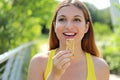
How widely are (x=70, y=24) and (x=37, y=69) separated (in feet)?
1.40

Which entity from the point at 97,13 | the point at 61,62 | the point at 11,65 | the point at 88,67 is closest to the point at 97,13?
the point at 97,13

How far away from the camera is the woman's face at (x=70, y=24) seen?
246cm

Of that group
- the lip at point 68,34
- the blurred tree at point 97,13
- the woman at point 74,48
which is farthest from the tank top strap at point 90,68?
the blurred tree at point 97,13

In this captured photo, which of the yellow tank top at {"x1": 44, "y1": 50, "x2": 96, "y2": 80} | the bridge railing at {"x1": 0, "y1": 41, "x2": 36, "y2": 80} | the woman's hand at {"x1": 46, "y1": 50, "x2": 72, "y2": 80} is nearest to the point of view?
the woman's hand at {"x1": 46, "y1": 50, "x2": 72, "y2": 80}

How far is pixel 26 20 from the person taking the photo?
8.92 metres

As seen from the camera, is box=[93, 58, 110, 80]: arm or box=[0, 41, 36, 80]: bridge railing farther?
box=[0, 41, 36, 80]: bridge railing

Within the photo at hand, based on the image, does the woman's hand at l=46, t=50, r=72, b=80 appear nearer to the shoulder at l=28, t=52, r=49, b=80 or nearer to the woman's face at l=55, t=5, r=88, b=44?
the woman's face at l=55, t=5, r=88, b=44

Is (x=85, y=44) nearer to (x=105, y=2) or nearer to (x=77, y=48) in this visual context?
(x=77, y=48)

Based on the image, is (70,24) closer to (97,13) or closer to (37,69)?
(37,69)

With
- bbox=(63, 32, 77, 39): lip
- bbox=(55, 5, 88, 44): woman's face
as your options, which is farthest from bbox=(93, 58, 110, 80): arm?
bbox=(63, 32, 77, 39): lip

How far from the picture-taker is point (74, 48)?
2.70 metres

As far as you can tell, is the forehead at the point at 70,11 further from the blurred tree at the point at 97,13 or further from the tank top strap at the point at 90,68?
the blurred tree at the point at 97,13

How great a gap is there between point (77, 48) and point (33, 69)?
1.23ft

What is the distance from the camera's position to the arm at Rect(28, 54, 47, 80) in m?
2.60
